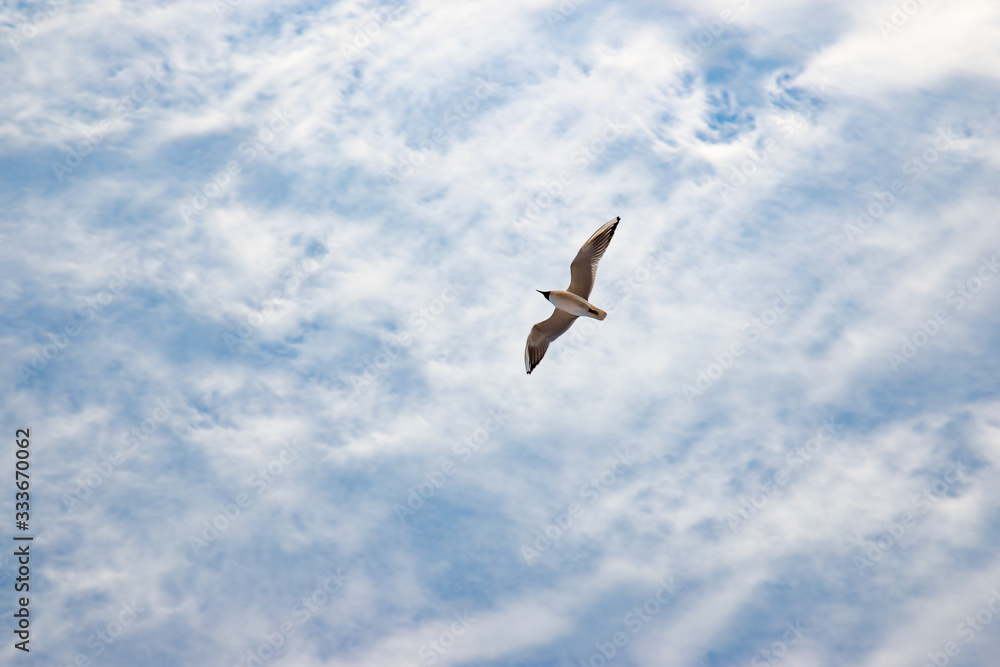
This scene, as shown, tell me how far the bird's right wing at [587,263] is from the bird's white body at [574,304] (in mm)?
695

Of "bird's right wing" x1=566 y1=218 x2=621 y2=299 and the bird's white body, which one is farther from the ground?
"bird's right wing" x1=566 y1=218 x2=621 y2=299

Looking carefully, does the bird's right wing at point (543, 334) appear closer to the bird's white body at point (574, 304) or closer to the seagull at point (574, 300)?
the seagull at point (574, 300)

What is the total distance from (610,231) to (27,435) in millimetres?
26918

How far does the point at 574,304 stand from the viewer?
34500 mm

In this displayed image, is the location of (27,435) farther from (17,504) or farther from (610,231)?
(610,231)

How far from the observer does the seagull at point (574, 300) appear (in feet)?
113

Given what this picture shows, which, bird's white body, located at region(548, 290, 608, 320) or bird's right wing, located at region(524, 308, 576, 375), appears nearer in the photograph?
bird's white body, located at region(548, 290, 608, 320)

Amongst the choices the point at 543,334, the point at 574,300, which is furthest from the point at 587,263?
the point at 543,334

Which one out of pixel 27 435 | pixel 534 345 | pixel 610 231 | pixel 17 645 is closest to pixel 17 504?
pixel 27 435

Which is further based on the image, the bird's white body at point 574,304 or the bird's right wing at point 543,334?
the bird's right wing at point 543,334

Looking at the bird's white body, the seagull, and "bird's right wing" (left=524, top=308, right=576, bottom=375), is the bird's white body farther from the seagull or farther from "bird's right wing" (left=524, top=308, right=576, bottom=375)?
"bird's right wing" (left=524, top=308, right=576, bottom=375)

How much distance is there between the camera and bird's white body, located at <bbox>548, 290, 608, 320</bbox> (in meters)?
34.3

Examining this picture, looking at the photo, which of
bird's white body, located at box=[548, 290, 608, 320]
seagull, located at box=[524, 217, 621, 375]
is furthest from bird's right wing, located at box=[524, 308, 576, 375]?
bird's white body, located at box=[548, 290, 608, 320]

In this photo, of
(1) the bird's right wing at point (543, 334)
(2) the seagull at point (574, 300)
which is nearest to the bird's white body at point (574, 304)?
(2) the seagull at point (574, 300)
